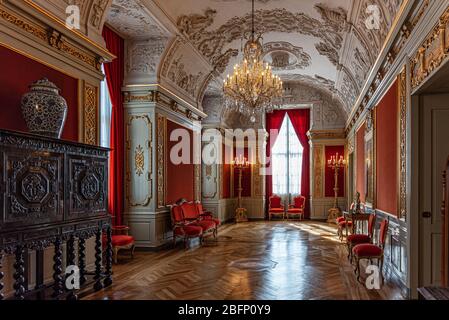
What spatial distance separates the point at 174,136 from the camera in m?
9.00

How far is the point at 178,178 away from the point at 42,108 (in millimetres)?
5516

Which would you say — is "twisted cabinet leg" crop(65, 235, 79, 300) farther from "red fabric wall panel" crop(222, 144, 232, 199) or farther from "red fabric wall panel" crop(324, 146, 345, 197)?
"red fabric wall panel" crop(324, 146, 345, 197)

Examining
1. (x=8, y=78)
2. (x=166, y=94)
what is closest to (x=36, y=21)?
(x=8, y=78)

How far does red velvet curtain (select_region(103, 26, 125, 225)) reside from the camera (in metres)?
7.25

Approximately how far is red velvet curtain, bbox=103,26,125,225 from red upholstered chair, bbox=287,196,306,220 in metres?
7.24

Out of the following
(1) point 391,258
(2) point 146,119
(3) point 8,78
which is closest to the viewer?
(3) point 8,78

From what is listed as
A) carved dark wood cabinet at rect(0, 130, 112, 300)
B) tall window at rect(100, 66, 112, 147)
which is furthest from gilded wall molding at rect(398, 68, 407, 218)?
tall window at rect(100, 66, 112, 147)

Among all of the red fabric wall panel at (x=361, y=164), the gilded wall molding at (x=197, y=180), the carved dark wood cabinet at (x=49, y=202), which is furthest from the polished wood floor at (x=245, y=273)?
the gilded wall molding at (x=197, y=180)

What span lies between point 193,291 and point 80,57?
3234 millimetres

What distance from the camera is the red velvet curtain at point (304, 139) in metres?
14.3

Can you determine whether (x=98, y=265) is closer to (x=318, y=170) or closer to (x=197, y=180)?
(x=197, y=180)

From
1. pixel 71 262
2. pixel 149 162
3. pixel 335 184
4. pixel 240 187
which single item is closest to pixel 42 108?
pixel 71 262

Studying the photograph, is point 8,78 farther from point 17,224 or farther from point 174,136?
point 174,136

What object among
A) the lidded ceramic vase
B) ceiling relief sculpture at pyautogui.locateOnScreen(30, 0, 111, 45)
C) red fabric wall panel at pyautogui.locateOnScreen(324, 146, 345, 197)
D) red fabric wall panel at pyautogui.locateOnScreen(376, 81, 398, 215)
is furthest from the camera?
red fabric wall panel at pyautogui.locateOnScreen(324, 146, 345, 197)
